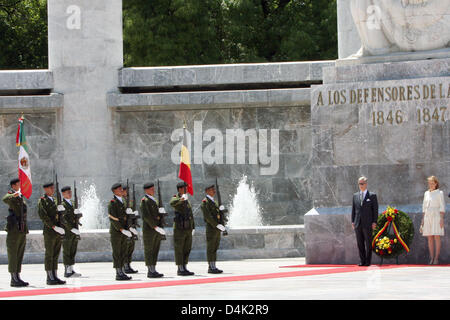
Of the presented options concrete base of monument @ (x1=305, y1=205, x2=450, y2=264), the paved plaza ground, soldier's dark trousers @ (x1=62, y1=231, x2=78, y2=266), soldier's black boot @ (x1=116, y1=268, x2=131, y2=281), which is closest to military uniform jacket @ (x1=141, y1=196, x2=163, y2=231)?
the paved plaza ground

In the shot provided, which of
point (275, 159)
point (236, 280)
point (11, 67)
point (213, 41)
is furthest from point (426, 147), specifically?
point (11, 67)

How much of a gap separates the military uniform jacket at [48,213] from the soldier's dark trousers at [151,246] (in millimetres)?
1526

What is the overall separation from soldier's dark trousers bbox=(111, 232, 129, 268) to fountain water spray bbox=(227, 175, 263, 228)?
7.32m

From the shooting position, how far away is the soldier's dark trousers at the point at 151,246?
15789 mm

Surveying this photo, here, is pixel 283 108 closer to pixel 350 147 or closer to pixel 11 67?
pixel 350 147

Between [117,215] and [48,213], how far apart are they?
1.13 m

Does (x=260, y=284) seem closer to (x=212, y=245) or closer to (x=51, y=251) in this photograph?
(x=212, y=245)

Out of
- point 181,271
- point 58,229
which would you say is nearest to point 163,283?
point 181,271

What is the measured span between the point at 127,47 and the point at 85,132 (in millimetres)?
10609

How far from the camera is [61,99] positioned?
76.6 ft

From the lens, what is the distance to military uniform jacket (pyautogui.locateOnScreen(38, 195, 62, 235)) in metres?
15.2

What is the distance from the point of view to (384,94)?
17.2m

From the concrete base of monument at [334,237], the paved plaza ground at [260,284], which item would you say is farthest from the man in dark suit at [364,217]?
the concrete base of monument at [334,237]

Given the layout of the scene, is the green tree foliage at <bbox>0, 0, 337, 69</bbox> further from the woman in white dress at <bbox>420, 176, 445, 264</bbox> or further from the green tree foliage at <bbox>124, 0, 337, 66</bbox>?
the woman in white dress at <bbox>420, 176, 445, 264</bbox>
